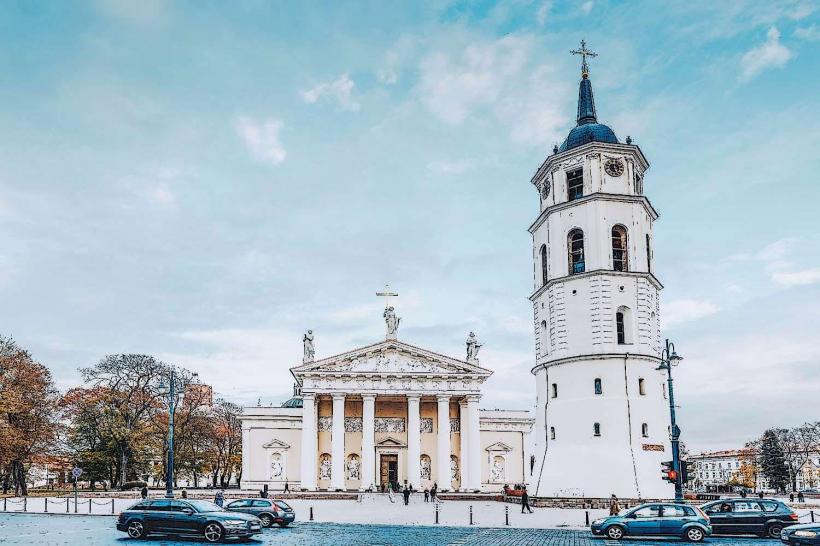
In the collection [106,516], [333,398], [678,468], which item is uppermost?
[333,398]

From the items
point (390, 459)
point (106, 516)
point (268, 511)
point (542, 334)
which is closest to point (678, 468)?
point (268, 511)

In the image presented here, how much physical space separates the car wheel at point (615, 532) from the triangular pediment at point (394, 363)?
3885 centimetres

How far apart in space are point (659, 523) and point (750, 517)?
13.4 ft

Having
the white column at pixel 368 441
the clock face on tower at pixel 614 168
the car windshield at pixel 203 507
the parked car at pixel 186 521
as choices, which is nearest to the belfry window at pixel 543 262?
the clock face on tower at pixel 614 168

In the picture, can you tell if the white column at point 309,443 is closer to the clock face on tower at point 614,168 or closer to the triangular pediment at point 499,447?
the triangular pediment at point 499,447

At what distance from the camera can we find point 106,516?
121 ft

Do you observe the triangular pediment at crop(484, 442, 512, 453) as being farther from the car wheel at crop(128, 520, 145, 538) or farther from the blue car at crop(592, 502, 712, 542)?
the car wheel at crop(128, 520, 145, 538)

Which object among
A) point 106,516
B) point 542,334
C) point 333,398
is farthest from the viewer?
point 333,398

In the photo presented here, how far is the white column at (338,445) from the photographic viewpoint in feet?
205

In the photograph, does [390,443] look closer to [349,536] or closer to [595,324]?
[595,324]

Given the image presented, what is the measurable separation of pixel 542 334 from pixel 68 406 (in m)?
45.2

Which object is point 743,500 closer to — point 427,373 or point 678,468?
point 678,468

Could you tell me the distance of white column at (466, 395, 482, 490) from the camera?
209 ft

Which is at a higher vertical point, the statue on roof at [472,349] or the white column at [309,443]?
the statue on roof at [472,349]
